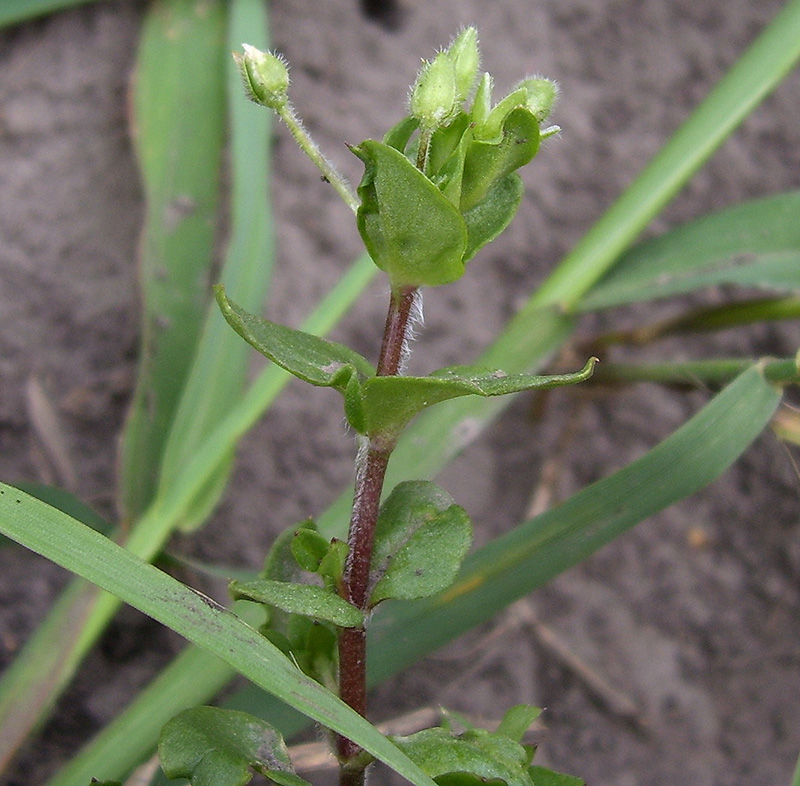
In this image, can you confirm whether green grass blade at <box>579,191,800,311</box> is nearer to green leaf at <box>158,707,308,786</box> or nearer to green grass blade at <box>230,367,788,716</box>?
green grass blade at <box>230,367,788,716</box>

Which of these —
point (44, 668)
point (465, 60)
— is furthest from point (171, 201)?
point (465, 60)

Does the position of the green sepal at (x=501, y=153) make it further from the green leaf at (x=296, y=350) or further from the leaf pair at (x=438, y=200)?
the green leaf at (x=296, y=350)

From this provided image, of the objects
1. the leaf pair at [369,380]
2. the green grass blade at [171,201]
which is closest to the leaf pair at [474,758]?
the leaf pair at [369,380]

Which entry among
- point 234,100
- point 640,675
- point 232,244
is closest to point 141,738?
point 232,244

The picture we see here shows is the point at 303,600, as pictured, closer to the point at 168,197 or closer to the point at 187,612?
the point at 187,612

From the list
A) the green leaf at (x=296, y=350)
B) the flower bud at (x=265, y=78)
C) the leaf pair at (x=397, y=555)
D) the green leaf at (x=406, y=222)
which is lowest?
the leaf pair at (x=397, y=555)

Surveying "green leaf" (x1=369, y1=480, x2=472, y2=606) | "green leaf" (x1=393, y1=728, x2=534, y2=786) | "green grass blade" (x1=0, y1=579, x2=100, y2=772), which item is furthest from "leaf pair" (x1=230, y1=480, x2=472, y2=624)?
"green grass blade" (x1=0, y1=579, x2=100, y2=772)

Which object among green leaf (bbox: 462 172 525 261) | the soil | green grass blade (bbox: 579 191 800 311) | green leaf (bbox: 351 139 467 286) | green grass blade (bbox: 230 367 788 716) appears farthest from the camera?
the soil

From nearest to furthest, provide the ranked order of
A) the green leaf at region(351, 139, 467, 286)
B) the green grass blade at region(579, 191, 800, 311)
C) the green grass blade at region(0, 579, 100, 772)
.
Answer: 1. the green leaf at region(351, 139, 467, 286)
2. the green grass blade at region(0, 579, 100, 772)
3. the green grass blade at region(579, 191, 800, 311)
